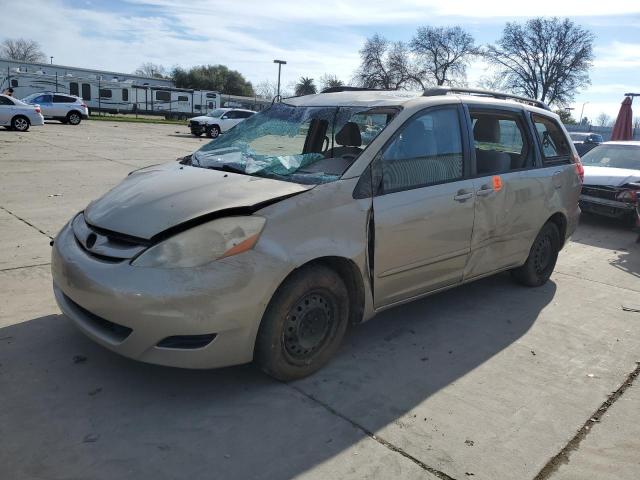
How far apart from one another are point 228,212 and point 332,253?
2.12 feet

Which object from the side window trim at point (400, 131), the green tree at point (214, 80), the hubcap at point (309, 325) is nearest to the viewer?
the hubcap at point (309, 325)

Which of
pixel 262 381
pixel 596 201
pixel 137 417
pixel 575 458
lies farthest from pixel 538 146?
pixel 596 201

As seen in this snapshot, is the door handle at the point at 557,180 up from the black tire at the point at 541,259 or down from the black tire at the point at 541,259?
up

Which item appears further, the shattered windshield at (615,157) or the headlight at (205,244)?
the shattered windshield at (615,157)

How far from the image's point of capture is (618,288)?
554 centimetres

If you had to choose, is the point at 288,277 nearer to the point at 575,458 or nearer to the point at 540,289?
the point at 575,458

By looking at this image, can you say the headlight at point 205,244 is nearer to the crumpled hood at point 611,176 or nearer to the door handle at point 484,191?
the door handle at point 484,191

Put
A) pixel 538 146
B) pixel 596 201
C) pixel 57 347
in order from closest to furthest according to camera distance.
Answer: pixel 57 347, pixel 538 146, pixel 596 201

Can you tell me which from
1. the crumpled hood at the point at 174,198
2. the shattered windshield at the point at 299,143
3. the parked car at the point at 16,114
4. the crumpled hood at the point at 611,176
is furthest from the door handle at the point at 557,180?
the parked car at the point at 16,114

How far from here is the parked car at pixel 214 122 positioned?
2891 centimetres

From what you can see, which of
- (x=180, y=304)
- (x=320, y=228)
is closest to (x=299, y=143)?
(x=320, y=228)

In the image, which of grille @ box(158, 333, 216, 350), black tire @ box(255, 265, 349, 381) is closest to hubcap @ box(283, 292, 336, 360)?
black tire @ box(255, 265, 349, 381)

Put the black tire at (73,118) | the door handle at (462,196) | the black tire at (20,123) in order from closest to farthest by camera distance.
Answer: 1. the door handle at (462,196)
2. the black tire at (20,123)
3. the black tire at (73,118)

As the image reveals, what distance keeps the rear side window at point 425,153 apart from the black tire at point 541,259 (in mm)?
1601
